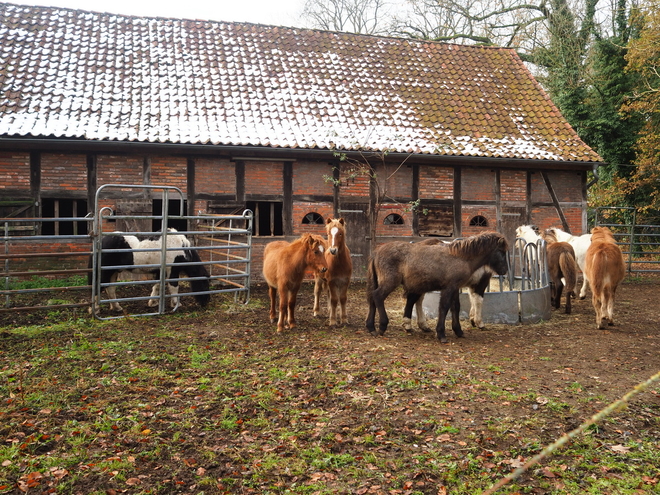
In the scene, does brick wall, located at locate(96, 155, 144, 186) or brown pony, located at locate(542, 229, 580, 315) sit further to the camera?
brick wall, located at locate(96, 155, 144, 186)

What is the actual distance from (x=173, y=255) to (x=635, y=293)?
1057 cm

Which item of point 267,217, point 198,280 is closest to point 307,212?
point 267,217

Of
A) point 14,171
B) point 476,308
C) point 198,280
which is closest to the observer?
point 476,308

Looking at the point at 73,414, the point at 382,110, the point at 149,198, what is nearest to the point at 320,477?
the point at 73,414

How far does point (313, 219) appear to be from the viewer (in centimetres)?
1292

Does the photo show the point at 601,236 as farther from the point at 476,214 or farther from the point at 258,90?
the point at 258,90

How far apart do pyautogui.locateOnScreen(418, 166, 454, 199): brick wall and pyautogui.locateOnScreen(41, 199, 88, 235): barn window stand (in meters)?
7.84

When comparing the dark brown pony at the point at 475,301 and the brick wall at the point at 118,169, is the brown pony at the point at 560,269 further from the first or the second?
the brick wall at the point at 118,169

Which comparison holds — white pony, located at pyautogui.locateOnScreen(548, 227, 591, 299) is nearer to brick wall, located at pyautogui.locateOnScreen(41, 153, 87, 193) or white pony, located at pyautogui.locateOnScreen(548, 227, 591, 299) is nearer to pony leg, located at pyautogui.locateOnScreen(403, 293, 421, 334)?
pony leg, located at pyautogui.locateOnScreen(403, 293, 421, 334)

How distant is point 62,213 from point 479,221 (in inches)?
391

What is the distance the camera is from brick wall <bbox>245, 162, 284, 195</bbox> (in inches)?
491

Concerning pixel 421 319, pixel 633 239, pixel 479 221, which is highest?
pixel 479 221

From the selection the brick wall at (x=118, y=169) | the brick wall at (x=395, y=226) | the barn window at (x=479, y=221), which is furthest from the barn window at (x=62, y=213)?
the barn window at (x=479, y=221)

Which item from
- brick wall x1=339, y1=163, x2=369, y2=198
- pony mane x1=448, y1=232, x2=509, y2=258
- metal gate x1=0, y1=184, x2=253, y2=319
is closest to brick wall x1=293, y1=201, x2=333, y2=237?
brick wall x1=339, y1=163, x2=369, y2=198
